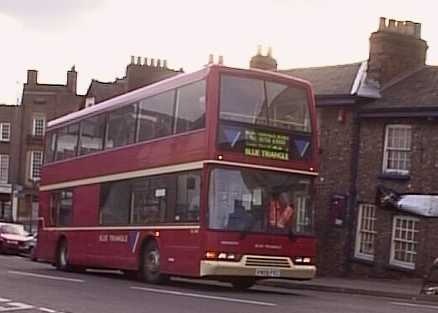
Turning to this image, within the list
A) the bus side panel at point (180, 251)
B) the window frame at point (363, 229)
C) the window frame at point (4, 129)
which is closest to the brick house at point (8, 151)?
the window frame at point (4, 129)

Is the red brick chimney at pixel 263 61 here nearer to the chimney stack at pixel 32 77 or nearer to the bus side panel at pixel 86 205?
the bus side panel at pixel 86 205

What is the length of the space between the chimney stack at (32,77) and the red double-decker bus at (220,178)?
5497 centimetres

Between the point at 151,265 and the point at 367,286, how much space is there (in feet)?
24.5

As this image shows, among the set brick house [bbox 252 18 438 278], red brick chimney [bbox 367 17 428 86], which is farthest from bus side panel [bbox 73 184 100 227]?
red brick chimney [bbox 367 17 428 86]

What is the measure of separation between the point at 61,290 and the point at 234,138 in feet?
14.8

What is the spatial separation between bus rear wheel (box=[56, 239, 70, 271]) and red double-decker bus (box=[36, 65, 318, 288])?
14.2 feet

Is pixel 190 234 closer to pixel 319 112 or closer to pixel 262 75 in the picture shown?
pixel 262 75

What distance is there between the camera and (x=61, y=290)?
704 inches

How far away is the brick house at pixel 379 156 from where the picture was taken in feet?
95.5

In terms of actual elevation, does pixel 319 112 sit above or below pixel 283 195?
above

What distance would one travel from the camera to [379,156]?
30.5 meters

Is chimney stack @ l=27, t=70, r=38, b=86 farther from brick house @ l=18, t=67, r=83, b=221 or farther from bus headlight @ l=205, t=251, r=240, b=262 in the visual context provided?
bus headlight @ l=205, t=251, r=240, b=262

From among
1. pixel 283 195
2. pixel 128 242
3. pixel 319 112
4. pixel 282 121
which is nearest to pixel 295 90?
pixel 282 121

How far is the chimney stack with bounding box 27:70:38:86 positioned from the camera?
76.0 metres
